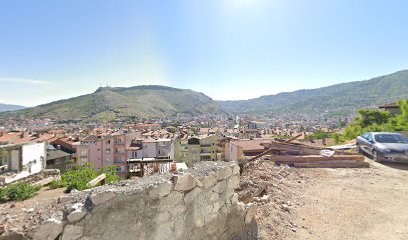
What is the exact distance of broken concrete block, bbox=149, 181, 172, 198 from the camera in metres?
3.46

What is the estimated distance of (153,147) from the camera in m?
54.6

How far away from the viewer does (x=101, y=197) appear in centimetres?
300

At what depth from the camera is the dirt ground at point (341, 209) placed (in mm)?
Answer: 5379

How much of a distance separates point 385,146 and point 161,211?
1109 centimetres

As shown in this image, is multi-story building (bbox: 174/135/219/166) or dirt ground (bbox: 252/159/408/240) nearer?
dirt ground (bbox: 252/159/408/240)

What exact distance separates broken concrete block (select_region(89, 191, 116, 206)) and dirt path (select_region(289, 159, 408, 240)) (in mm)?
4061

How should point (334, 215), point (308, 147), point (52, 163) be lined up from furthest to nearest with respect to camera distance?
point (52, 163)
point (308, 147)
point (334, 215)

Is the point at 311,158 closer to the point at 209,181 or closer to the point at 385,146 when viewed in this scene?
the point at 385,146

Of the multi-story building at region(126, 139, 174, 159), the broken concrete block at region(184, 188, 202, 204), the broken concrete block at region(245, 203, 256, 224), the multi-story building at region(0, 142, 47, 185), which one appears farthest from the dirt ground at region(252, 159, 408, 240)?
the multi-story building at region(126, 139, 174, 159)

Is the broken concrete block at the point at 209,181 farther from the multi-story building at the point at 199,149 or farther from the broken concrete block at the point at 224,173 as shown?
the multi-story building at the point at 199,149

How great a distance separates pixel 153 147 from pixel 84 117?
451ft

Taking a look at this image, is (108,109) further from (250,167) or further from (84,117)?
(250,167)

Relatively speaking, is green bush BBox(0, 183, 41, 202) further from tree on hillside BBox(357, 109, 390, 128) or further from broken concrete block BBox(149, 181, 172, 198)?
tree on hillside BBox(357, 109, 390, 128)

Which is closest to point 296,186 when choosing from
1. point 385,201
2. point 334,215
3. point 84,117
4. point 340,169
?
point 334,215
